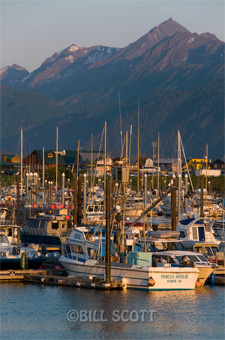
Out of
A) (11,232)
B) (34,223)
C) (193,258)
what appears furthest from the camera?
(34,223)

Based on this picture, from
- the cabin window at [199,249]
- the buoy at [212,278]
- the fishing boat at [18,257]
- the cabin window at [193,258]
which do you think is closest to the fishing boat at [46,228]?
the fishing boat at [18,257]

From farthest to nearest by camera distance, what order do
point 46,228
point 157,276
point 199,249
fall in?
1. point 46,228
2. point 199,249
3. point 157,276

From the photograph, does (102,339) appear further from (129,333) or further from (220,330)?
(220,330)

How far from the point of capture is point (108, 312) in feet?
139

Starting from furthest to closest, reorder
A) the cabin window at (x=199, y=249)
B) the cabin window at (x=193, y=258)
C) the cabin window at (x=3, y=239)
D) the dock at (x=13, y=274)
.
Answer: the cabin window at (x=3, y=239), the cabin window at (x=199, y=249), the dock at (x=13, y=274), the cabin window at (x=193, y=258)

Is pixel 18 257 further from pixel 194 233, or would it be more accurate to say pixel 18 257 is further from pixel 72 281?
pixel 194 233

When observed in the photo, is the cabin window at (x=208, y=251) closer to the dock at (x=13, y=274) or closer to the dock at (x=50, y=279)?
the dock at (x=50, y=279)

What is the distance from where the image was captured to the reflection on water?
38625 millimetres

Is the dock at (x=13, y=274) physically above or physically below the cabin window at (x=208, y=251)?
below

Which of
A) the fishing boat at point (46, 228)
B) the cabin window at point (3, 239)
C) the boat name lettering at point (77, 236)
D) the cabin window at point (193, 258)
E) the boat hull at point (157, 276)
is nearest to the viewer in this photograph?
the boat hull at point (157, 276)

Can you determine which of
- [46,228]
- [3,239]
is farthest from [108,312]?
[46,228]

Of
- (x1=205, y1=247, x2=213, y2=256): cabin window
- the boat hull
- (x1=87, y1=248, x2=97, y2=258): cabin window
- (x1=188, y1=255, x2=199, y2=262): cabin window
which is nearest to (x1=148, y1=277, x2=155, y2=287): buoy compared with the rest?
the boat hull

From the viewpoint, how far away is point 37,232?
6856 cm

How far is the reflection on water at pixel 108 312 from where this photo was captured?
127ft
